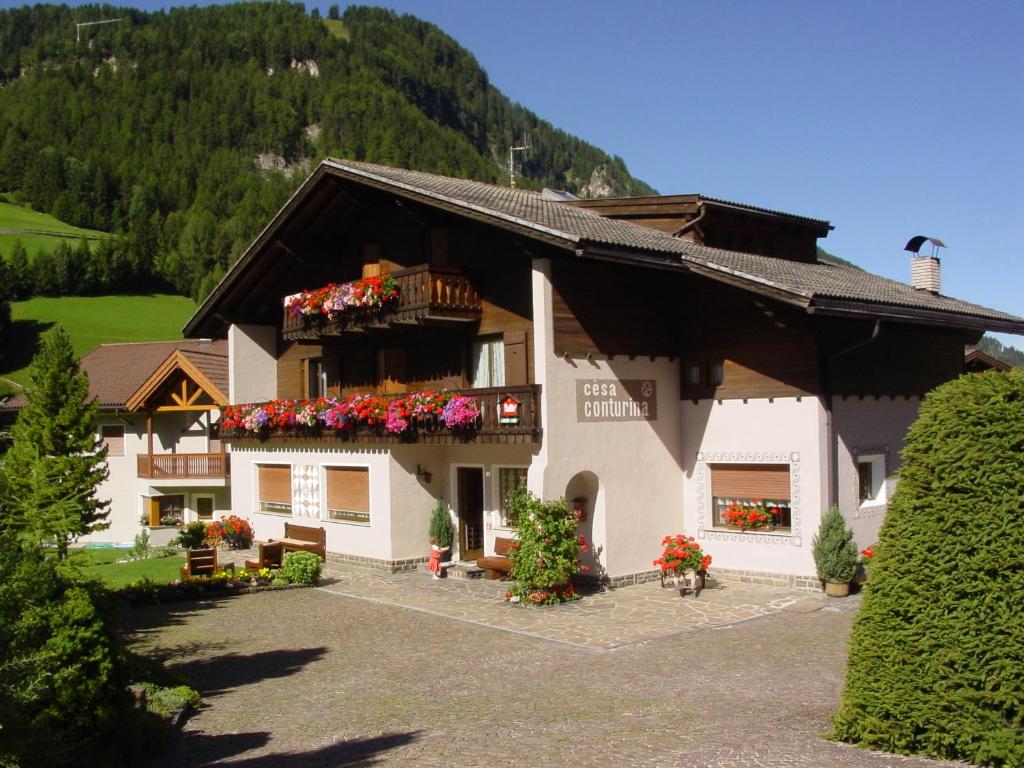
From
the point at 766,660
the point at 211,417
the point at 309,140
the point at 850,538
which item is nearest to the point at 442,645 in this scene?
the point at 766,660

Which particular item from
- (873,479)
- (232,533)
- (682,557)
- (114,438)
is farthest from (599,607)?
(114,438)

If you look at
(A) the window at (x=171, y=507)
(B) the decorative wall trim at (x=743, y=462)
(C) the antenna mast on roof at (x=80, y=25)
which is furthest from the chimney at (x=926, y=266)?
(C) the antenna mast on roof at (x=80, y=25)

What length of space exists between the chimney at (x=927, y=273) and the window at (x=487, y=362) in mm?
10662

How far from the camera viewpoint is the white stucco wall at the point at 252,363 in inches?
1043

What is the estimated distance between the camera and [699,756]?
859 cm

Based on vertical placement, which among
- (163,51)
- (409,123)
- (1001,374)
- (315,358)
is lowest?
(1001,374)

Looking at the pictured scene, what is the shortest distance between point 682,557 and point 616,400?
310cm

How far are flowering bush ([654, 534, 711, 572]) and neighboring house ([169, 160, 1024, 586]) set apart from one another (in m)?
0.97

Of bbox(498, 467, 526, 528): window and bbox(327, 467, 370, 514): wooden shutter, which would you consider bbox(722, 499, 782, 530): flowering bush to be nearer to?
bbox(498, 467, 526, 528): window

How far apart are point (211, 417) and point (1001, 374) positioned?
28.7m

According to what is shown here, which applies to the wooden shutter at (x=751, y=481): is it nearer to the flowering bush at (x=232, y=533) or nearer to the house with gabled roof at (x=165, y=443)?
the flowering bush at (x=232, y=533)

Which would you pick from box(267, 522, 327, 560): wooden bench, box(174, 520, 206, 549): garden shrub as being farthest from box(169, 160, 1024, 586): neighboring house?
box(174, 520, 206, 549): garden shrub

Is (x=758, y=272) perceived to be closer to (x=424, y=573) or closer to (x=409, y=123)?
(x=424, y=573)

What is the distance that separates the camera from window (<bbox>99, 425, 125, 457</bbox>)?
1423 inches
